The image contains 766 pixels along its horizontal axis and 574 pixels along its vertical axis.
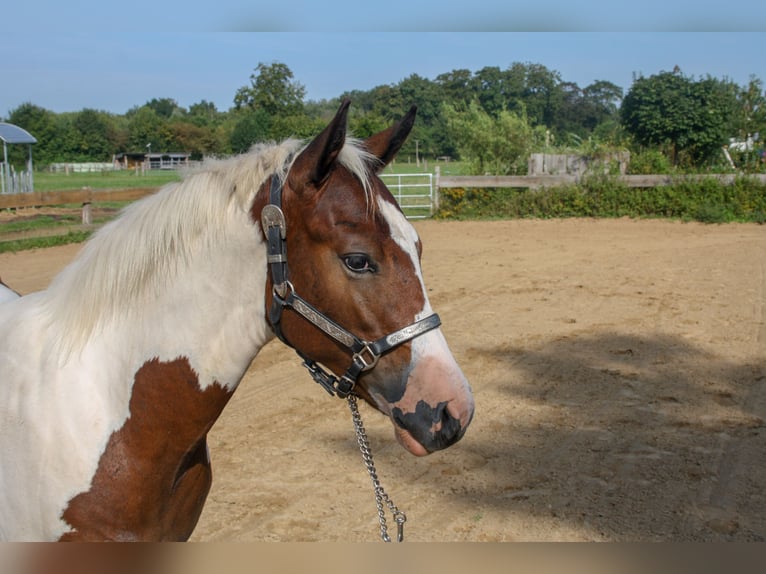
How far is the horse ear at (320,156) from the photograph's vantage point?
1619 mm

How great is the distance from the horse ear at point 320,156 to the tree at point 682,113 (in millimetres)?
23180

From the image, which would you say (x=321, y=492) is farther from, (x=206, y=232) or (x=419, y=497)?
(x=206, y=232)

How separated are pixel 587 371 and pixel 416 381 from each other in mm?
5447

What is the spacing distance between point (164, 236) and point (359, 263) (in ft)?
1.94

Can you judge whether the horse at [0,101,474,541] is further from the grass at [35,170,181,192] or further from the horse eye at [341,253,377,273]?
the grass at [35,170,181,192]

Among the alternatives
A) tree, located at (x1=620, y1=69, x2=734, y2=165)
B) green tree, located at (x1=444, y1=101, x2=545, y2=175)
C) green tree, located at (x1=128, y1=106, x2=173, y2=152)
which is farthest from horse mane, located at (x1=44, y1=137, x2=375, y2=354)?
green tree, located at (x1=128, y1=106, x2=173, y2=152)

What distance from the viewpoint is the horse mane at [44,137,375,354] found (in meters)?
1.82

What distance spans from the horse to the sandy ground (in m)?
1.97

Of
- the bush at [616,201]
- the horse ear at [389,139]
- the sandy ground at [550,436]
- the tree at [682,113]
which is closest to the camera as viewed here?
the horse ear at [389,139]

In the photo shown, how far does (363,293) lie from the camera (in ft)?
5.66

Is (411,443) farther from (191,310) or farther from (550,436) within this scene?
(550,436)

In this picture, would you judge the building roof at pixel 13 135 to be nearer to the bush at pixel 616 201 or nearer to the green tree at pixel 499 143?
the bush at pixel 616 201

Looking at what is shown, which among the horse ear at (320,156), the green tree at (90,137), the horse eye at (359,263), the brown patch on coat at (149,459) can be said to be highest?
the green tree at (90,137)

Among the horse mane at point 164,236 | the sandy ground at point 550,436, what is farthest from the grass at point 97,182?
the horse mane at point 164,236
